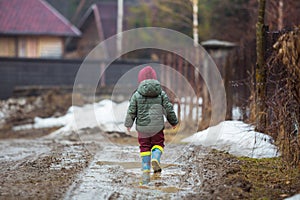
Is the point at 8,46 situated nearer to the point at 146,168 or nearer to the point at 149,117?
the point at 149,117

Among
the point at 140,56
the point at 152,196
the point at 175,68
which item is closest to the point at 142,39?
the point at 140,56

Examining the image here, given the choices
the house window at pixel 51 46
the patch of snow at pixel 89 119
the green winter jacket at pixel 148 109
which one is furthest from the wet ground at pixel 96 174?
the house window at pixel 51 46

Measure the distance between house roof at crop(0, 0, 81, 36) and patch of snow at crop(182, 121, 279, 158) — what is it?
23363mm

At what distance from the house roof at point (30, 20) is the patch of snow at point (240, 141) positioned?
2336 cm

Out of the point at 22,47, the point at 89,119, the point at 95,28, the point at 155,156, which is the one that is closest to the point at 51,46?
the point at 22,47

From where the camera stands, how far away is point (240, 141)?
9.83 metres

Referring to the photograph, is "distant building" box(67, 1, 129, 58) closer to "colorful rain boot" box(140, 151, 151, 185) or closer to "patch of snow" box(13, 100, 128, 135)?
"patch of snow" box(13, 100, 128, 135)

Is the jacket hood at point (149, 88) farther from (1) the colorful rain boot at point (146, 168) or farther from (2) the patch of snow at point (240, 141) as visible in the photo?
(2) the patch of snow at point (240, 141)

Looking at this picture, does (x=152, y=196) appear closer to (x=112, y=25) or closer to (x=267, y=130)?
(x=267, y=130)

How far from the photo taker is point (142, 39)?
3606 cm

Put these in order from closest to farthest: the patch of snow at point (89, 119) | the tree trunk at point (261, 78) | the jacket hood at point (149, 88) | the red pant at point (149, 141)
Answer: the jacket hood at point (149, 88) < the red pant at point (149, 141) < the tree trunk at point (261, 78) < the patch of snow at point (89, 119)

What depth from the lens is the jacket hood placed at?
8.07 meters

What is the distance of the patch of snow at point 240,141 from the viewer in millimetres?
9134

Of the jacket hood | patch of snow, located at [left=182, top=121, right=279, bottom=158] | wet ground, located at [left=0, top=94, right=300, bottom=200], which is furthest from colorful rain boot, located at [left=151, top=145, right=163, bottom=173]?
patch of snow, located at [left=182, top=121, right=279, bottom=158]
